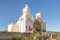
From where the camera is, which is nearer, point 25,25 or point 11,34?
point 11,34

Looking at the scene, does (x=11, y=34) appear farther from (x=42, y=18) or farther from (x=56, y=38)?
(x=42, y=18)

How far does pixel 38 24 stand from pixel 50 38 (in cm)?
307

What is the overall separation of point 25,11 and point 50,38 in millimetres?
9780

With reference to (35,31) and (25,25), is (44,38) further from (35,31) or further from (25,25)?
(25,25)

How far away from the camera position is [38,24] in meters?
21.7

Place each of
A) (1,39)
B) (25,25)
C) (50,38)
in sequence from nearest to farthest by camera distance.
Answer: (1,39), (50,38), (25,25)

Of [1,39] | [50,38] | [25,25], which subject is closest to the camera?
[1,39]

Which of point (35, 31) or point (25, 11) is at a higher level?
point (25, 11)

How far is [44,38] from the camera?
61.0 ft

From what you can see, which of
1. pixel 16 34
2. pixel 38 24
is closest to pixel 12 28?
pixel 38 24

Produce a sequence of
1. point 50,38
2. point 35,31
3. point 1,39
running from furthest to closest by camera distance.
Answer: point 35,31 < point 50,38 < point 1,39

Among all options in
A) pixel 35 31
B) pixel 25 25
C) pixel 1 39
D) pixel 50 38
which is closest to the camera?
pixel 1 39

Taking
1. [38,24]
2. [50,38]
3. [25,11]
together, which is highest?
[25,11]

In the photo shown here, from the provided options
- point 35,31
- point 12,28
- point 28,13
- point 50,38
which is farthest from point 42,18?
point 50,38
